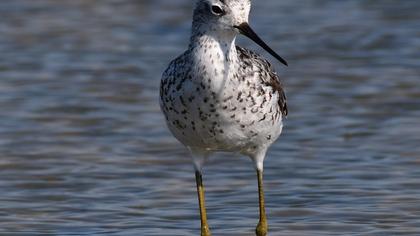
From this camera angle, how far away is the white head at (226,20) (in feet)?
29.0

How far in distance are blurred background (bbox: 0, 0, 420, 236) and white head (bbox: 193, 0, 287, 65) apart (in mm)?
1976

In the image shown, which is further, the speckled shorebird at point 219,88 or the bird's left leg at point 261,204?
the bird's left leg at point 261,204

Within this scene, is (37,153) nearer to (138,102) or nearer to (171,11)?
(138,102)

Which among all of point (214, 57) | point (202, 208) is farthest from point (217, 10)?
point (202, 208)

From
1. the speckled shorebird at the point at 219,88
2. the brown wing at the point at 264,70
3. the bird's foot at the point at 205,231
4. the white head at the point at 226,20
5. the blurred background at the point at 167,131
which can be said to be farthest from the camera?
the blurred background at the point at 167,131

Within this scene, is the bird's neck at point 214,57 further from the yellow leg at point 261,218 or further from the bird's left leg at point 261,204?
the yellow leg at point 261,218

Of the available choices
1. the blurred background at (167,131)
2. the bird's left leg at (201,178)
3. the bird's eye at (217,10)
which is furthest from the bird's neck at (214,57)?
the blurred background at (167,131)

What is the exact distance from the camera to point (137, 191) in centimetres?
1134

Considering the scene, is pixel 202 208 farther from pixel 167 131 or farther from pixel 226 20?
pixel 167 131

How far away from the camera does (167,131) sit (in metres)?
13.2

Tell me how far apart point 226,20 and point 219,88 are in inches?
20.1

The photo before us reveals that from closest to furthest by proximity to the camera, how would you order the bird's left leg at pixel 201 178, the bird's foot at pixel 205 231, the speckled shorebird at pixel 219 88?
the speckled shorebird at pixel 219 88 → the bird's left leg at pixel 201 178 → the bird's foot at pixel 205 231

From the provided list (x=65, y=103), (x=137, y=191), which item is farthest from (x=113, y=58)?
(x=137, y=191)

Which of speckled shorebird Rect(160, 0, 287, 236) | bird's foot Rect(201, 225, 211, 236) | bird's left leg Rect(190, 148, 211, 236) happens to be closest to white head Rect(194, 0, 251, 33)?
speckled shorebird Rect(160, 0, 287, 236)
